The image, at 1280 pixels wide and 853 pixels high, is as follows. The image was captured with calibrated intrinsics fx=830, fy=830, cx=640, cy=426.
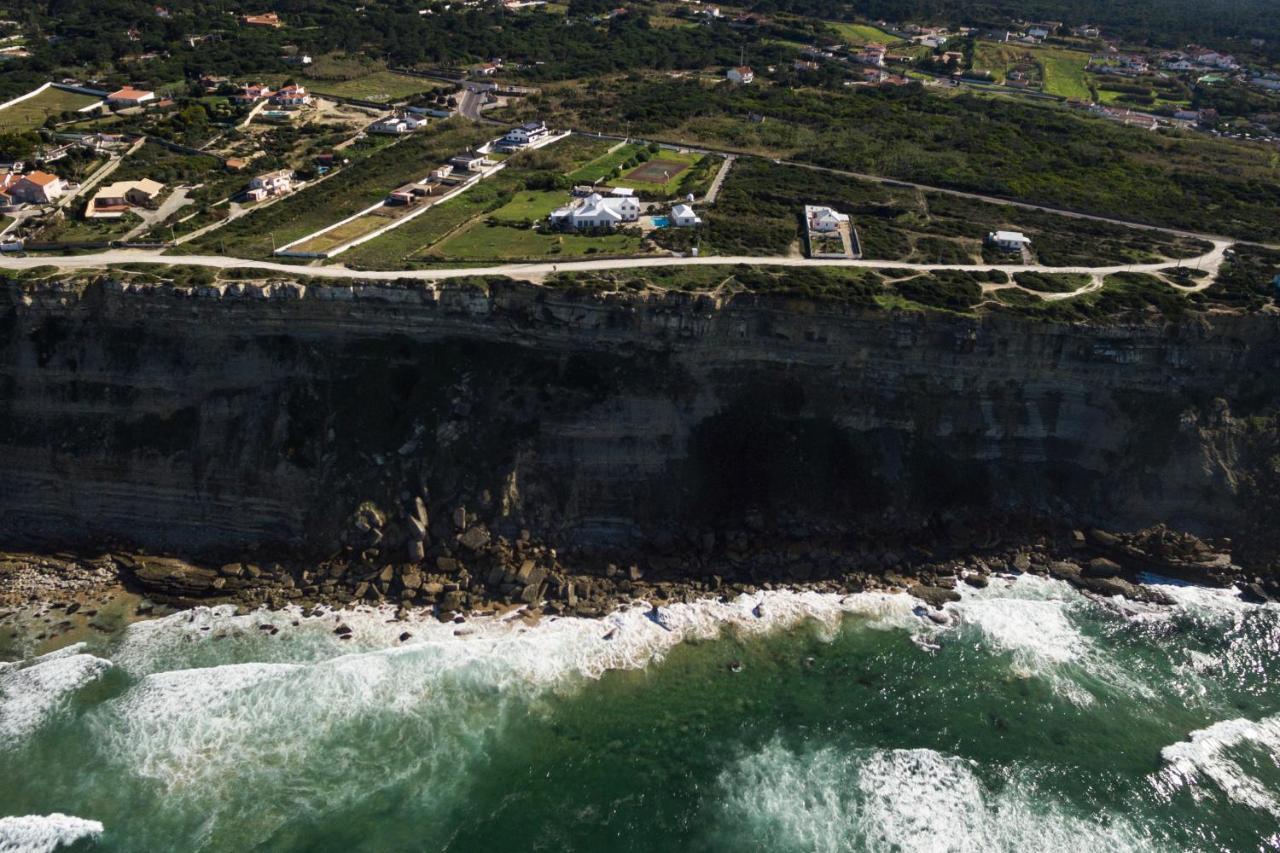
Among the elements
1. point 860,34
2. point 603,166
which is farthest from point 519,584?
point 860,34

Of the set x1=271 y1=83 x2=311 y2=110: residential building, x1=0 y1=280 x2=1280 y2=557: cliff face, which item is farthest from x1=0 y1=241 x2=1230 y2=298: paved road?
x1=271 y1=83 x2=311 y2=110: residential building

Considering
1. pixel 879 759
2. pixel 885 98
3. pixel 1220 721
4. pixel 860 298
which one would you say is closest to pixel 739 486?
pixel 860 298

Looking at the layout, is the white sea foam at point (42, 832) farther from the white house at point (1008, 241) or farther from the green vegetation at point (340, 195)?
the white house at point (1008, 241)

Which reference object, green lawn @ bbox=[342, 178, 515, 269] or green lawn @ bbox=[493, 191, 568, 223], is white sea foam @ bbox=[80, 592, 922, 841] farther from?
green lawn @ bbox=[493, 191, 568, 223]

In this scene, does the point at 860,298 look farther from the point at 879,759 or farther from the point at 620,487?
the point at 879,759

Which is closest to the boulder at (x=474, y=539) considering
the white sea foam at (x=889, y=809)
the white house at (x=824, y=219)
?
the white sea foam at (x=889, y=809)

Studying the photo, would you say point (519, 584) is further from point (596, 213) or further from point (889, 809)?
point (596, 213)
